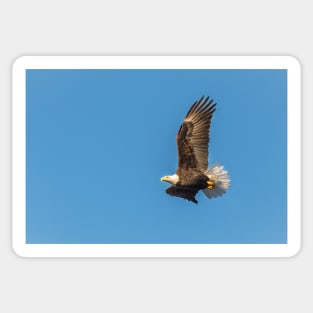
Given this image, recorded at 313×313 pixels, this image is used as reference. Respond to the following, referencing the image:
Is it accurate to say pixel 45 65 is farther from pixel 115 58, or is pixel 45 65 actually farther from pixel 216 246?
pixel 216 246

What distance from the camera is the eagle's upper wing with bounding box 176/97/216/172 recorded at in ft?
15.3

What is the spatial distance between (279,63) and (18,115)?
1.56 metres

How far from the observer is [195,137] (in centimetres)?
474

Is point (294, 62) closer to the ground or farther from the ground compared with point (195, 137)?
farther from the ground

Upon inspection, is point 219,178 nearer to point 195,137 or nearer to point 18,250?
point 195,137

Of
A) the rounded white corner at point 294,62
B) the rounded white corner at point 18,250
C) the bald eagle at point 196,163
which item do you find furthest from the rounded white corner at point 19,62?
Result: the rounded white corner at point 294,62

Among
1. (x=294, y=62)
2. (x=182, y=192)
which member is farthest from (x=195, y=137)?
(x=294, y=62)

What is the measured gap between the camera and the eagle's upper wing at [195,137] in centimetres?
465

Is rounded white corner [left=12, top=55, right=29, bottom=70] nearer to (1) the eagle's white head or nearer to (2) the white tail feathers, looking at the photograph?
(1) the eagle's white head

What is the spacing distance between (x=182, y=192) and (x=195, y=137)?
496 millimetres

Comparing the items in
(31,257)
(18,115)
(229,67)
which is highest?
(229,67)

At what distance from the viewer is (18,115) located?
3.90 m

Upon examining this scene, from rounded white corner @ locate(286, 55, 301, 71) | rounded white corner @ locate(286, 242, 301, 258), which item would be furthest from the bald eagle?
rounded white corner @ locate(286, 242, 301, 258)
